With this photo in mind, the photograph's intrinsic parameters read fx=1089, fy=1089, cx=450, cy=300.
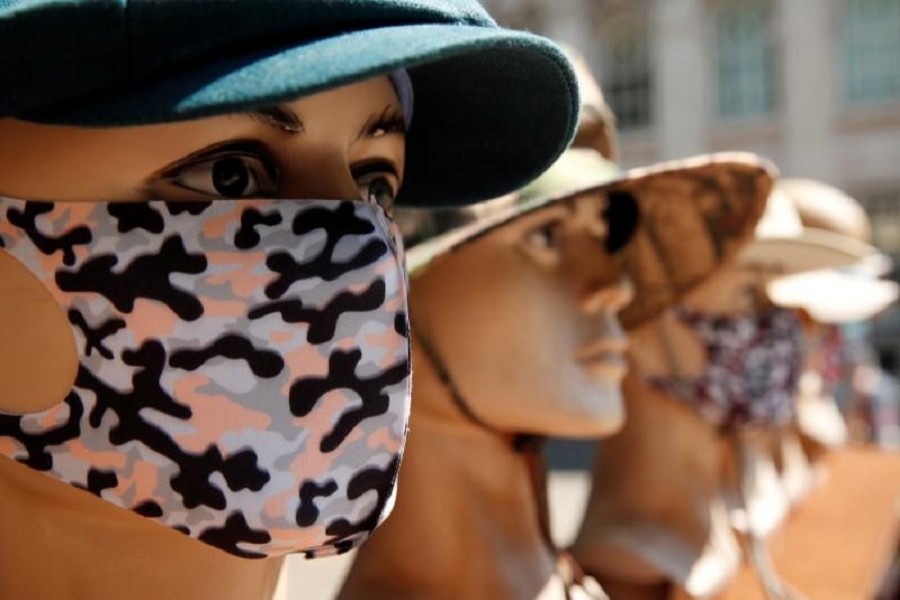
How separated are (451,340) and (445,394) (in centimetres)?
10

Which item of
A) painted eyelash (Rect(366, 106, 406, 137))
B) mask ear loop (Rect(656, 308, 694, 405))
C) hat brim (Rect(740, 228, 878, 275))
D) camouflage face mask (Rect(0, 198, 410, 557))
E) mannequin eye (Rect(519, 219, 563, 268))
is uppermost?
painted eyelash (Rect(366, 106, 406, 137))

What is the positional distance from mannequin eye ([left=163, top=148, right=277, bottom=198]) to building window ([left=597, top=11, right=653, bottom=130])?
521 inches

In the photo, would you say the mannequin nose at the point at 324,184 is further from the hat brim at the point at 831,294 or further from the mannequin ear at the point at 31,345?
the hat brim at the point at 831,294

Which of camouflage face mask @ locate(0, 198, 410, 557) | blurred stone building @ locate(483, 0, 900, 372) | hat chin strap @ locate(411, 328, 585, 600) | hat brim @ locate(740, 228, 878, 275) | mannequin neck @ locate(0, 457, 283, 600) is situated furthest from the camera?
blurred stone building @ locate(483, 0, 900, 372)

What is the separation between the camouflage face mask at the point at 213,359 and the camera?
960 mm

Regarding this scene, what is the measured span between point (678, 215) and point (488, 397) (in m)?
0.75

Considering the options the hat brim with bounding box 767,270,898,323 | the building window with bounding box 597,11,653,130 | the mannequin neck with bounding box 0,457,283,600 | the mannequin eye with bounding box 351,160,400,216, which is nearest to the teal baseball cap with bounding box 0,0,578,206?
the mannequin eye with bounding box 351,160,400,216

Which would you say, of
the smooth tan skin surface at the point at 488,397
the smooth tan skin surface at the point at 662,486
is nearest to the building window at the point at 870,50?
the smooth tan skin surface at the point at 662,486

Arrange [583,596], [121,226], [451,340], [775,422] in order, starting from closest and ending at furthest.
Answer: [121,226]
[451,340]
[583,596]
[775,422]

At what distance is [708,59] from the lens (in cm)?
1374

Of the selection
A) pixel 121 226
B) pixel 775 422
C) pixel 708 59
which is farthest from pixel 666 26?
pixel 121 226

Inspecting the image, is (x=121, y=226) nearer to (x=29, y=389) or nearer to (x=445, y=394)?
(x=29, y=389)

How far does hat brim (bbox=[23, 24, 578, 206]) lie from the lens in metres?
0.86

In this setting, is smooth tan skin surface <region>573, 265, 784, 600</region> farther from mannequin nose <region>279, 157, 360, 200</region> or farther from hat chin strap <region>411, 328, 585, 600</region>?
mannequin nose <region>279, 157, 360, 200</region>
